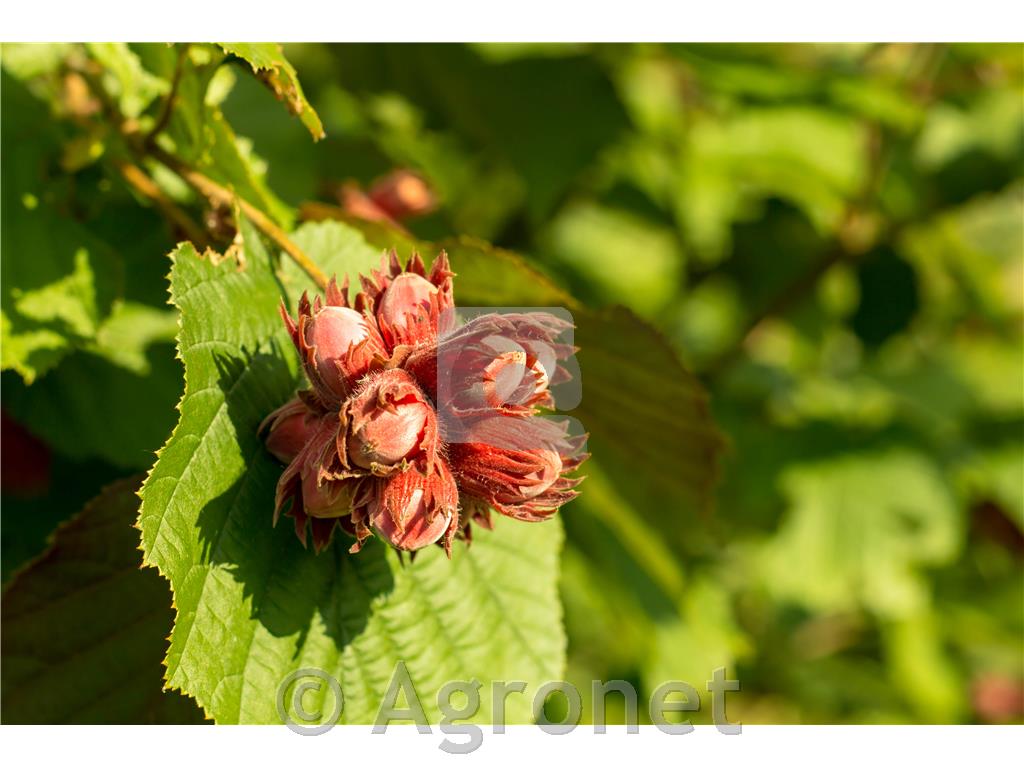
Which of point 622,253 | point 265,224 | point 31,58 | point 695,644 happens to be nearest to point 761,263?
point 622,253

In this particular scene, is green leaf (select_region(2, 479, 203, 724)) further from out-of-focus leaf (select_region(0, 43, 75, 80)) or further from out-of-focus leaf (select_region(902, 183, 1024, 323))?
out-of-focus leaf (select_region(902, 183, 1024, 323))

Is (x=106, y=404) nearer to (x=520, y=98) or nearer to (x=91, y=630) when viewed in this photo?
(x=91, y=630)

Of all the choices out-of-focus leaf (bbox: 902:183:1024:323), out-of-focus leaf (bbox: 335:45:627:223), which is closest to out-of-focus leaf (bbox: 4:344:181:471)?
out-of-focus leaf (bbox: 335:45:627:223)

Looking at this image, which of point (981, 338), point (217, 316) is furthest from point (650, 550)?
point (981, 338)

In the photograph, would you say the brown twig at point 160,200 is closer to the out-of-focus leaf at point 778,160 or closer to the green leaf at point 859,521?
the out-of-focus leaf at point 778,160

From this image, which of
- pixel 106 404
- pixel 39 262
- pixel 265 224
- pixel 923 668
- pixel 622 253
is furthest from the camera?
pixel 923 668

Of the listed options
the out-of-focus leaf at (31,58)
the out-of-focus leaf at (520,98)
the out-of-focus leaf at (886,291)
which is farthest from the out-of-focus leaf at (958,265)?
the out-of-focus leaf at (31,58)

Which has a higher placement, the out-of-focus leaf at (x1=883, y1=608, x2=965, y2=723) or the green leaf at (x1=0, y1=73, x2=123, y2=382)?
the out-of-focus leaf at (x1=883, y1=608, x2=965, y2=723)
